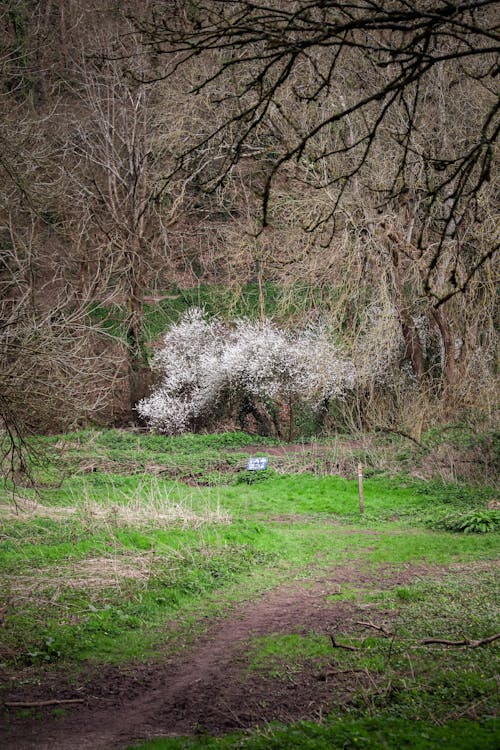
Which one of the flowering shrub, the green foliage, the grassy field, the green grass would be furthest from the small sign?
the green grass

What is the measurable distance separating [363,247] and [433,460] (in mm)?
4705

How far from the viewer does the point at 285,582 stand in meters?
8.95

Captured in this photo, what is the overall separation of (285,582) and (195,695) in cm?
335

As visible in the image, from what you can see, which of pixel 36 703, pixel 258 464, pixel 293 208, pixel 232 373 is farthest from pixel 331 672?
pixel 232 373

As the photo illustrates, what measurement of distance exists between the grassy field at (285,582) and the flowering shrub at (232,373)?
4.69m

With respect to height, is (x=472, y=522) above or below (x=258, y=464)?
below

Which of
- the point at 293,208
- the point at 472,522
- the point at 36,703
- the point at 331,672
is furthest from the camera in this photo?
the point at 293,208

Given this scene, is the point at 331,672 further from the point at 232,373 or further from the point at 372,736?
the point at 232,373

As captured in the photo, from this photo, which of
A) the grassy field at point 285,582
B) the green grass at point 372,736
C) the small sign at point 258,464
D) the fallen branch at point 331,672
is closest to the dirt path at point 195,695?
the fallen branch at point 331,672

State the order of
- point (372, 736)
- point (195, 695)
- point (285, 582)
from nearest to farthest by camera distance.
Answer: point (372, 736)
point (195, 695)
point (285, 582)

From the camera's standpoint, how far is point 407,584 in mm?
8547

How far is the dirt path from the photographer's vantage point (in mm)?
5000

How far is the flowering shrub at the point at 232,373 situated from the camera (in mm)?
20328

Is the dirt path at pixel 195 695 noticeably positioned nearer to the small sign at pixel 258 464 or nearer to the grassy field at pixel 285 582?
the grassy field at pixel 285 582
